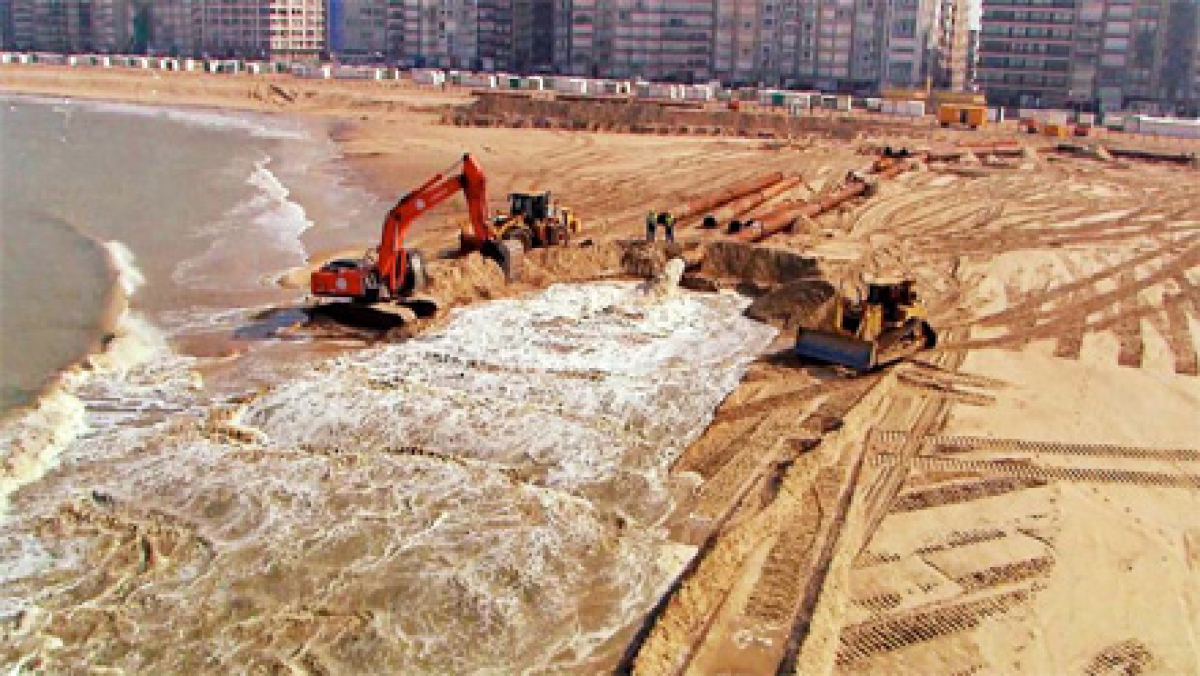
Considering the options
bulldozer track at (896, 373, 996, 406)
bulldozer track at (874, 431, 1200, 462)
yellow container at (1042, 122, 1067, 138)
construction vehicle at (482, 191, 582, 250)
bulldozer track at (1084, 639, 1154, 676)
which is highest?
yellow container at (1042, 122, 1067, 138)

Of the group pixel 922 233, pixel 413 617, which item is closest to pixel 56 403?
pixel 413 617

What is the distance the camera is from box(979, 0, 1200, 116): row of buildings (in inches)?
3632

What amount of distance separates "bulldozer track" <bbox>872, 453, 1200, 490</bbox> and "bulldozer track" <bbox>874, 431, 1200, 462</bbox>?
48 centimetres

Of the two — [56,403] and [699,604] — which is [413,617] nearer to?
[699,604]

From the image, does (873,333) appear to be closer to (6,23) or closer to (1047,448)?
(1047,448)

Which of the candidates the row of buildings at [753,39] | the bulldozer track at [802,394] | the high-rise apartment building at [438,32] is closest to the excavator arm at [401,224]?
the bulldozer track at [802,394]

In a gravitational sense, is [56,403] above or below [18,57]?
below

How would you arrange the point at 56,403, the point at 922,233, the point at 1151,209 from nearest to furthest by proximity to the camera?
the point at 56,403, the point at 922,233, the point at 1151,209

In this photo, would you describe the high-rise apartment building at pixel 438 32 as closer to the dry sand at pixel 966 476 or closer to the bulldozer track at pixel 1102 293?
the dry sand at pixel 966 476

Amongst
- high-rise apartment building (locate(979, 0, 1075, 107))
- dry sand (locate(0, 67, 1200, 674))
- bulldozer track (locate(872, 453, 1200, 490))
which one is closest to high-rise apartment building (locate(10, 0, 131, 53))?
high-rise apartment building (locate(979, 0, 1075, 107))

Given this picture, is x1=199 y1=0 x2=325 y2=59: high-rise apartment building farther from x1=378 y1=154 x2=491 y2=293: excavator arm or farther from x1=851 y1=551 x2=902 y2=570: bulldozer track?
x1=851 y1=551 x2=902 y2=570: bulldozer track

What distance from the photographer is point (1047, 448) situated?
14.6 meters

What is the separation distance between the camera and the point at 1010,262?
26203mm

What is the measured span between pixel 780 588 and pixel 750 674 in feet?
4.88
